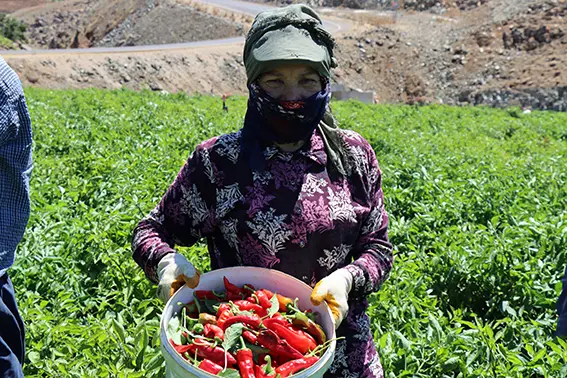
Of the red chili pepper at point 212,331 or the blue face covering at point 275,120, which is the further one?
the blue face covering at point 275,120

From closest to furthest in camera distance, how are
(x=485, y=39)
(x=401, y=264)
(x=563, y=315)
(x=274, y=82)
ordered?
(x=274, y=82) < (x=563, y=315) < (x=401, y=264) < (x=485, y=39)

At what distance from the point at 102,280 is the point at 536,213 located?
13.1ft

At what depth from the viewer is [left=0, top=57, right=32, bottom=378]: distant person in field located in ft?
6.61

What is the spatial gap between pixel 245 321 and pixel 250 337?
50 millimetres

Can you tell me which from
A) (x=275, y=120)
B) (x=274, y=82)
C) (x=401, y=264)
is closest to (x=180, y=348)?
(x=275, y=120)

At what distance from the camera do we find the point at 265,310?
1.93 meters

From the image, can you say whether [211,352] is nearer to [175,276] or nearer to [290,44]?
[175,276]

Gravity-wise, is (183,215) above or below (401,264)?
above

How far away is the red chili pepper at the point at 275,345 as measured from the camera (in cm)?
179

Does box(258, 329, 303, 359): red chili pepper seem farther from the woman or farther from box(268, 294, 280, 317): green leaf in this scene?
the woman

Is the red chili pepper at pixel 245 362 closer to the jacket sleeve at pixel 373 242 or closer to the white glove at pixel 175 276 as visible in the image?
the white glove at pixel 175 276

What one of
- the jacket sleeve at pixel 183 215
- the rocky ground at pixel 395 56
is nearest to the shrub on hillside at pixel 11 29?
the rocky ground at pixel 395 56

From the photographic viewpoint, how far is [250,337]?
1842mm

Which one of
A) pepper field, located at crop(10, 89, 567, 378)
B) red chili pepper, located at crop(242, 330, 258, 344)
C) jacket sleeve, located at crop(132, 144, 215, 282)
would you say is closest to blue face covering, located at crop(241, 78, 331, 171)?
jacket sleeve, located at crop(132, 144, 215, 282)
